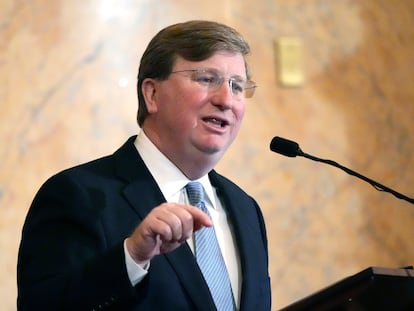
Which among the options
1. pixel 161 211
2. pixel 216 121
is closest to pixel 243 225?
pixel 216 121

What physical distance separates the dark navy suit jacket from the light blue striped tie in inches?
1.8

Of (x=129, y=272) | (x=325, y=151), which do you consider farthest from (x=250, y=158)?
(x=129, y=272)

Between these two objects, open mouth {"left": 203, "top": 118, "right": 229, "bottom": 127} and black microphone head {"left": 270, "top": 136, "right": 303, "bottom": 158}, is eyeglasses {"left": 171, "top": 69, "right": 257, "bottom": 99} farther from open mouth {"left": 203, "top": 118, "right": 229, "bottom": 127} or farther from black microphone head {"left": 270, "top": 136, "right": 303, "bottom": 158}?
black microphone head {"left": 270, "top": 136, "right": 303, "bottom": 158}

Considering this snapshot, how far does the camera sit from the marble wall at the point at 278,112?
279 centimetres

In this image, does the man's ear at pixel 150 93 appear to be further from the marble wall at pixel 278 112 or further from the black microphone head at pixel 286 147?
the marble wall at pixel 278 112

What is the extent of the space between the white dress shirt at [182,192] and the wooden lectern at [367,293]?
0.58m

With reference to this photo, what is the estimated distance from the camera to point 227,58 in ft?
6.79

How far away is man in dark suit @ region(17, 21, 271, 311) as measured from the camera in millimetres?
1573

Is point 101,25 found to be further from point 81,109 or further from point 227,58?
point 227,58

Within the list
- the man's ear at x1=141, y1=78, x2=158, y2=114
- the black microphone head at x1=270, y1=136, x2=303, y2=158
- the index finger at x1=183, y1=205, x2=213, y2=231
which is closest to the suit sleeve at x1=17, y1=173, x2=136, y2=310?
the index finger at x1=183, y1=205, x2=213, y2=231

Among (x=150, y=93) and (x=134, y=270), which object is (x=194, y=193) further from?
(x=134, y=270)

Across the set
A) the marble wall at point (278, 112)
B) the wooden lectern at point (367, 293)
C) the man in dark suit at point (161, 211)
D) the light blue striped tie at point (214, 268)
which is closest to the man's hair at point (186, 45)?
the man in dark suit at point (161, 211)

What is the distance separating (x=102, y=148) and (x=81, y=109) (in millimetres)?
163

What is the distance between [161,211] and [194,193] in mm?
558
